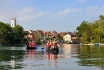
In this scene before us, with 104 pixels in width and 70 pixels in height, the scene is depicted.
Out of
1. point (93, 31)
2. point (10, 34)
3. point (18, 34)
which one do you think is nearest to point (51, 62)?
point (93, 31)

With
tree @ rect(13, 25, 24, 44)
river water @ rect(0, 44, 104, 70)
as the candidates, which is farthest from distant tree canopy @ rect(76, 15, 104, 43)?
river water @ rect(0, 44, 104, 70)

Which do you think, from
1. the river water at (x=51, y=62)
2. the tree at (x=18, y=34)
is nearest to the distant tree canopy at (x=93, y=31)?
the tree at (x=18, y=34)

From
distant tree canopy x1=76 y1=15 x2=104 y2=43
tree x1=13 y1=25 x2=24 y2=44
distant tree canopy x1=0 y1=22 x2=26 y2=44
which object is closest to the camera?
distant tree canopy x1=76 y1=15 x2=104 y2=43

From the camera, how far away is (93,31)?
149 meters

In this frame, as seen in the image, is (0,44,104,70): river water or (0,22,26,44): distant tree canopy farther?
(0,22,26,44): distant tree canopy

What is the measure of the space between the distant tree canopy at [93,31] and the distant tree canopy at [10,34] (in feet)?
128

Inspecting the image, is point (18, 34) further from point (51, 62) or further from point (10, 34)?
point (51, 62)

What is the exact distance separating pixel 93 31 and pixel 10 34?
159 ft

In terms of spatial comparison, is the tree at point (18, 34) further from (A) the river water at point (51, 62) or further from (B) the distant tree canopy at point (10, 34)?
(A) the river water at point (51, 62)

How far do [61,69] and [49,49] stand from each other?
3111 centimetres

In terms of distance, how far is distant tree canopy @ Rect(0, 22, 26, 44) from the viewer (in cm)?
15412

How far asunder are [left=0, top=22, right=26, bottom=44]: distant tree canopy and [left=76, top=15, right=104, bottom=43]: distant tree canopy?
39101 millimetres

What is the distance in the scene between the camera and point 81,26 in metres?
168

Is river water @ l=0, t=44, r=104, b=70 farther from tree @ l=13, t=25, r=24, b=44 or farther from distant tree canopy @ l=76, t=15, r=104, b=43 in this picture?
tree @ l=13, t=25, r=24, b=44
